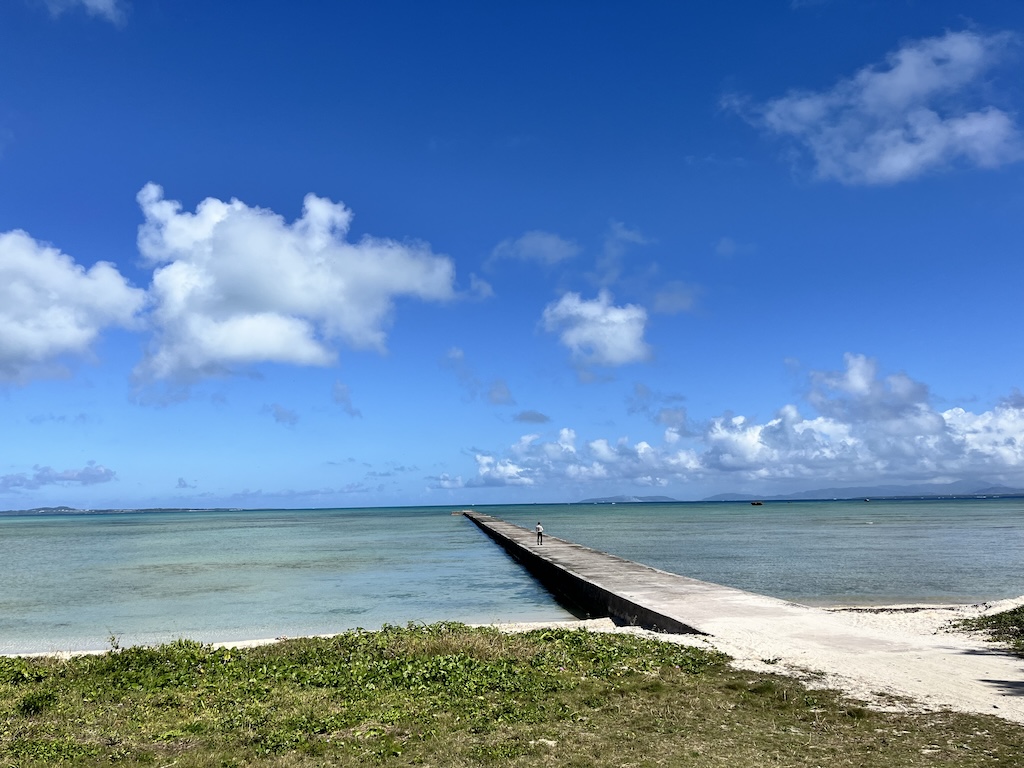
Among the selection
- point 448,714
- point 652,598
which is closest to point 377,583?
point 652,598

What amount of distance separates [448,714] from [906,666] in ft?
22.6

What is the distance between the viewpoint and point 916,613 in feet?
55.1

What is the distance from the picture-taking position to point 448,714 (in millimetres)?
8547

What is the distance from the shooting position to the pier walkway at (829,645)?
31.1 ft

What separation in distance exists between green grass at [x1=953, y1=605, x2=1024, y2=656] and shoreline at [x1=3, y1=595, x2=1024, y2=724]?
0.85 feet

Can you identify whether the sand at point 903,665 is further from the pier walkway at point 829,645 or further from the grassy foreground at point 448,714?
the grassy foreground at point 448,714

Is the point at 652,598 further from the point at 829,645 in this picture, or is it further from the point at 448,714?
the point at 448,714

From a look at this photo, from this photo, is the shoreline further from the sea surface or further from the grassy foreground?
the sea surface

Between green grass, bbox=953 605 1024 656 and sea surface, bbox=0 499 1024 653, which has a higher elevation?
green grass, bbox=953 605 1024 656

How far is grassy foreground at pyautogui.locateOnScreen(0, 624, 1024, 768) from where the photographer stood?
721 centimetres

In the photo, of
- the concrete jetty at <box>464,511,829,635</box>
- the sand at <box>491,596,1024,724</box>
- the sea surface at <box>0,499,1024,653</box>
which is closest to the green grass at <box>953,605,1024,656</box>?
the sand at <box>491,596,1024,724</box>

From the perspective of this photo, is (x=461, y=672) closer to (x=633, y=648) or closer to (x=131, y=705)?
(x=633, y=648)

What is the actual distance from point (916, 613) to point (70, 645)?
19430mm

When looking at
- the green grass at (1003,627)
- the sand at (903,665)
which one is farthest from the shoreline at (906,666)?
the green grass at (1003,627)
